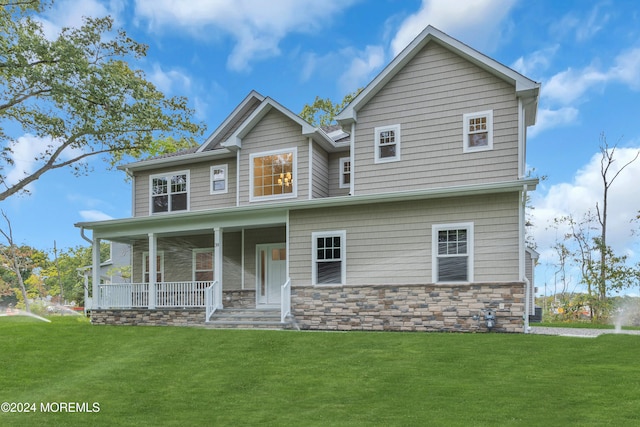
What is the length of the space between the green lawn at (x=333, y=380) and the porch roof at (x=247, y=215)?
3.44 meters

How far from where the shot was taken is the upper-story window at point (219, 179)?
708 inches

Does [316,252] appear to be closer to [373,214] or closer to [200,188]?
[373,214]

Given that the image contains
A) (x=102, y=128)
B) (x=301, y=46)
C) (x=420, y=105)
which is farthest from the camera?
(x=301, y=46)

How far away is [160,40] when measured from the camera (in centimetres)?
2044

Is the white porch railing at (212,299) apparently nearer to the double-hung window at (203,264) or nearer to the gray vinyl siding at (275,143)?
the double-hung window at (203,264)

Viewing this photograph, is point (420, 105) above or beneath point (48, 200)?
above

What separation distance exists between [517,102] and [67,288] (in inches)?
1696

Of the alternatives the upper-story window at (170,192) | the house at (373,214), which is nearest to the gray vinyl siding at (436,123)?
the house at (373,214)

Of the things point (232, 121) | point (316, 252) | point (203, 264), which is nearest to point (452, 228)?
point (316, 252)

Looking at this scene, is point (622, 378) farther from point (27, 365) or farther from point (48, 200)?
point (48, 200)

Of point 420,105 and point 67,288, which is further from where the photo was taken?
point 67,288

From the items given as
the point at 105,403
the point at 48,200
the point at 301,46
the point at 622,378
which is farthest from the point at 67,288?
the point at 622,378

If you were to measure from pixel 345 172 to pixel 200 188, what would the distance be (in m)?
5.37

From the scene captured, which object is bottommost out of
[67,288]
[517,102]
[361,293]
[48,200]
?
[67,288]
